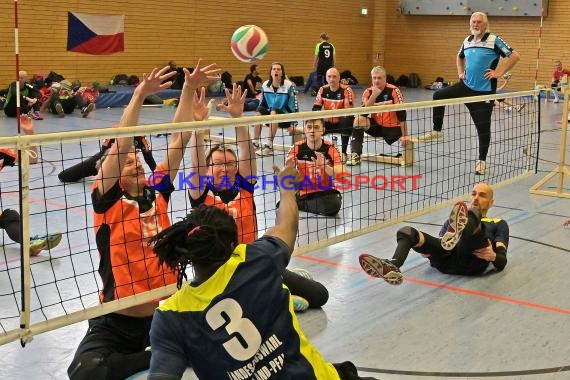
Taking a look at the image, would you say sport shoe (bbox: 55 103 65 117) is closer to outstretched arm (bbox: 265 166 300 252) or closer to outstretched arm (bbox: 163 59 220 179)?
outstretched arm (bbox: 163 59 220 179)

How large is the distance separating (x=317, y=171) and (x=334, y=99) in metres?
3.71

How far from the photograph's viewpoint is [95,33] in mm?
16344

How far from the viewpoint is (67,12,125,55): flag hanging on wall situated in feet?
51.8

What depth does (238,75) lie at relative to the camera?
21.6m

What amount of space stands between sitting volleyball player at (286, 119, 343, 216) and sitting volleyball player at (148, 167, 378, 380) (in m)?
4.62

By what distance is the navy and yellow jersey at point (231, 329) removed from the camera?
223cm

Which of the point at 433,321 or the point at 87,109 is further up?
the point at 87,109

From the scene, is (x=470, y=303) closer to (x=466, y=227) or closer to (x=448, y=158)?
(x=466, y=227)

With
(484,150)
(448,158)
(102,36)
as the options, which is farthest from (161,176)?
(102,36)

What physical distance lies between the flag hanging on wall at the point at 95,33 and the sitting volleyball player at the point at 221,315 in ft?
45.6

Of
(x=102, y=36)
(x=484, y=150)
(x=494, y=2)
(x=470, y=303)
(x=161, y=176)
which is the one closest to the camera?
(x=161, y=176)

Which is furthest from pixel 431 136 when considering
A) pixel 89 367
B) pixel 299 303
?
pixel 89 367

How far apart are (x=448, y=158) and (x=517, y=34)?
14.6 m

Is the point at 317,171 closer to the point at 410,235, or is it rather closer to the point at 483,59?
the point at 410,235
